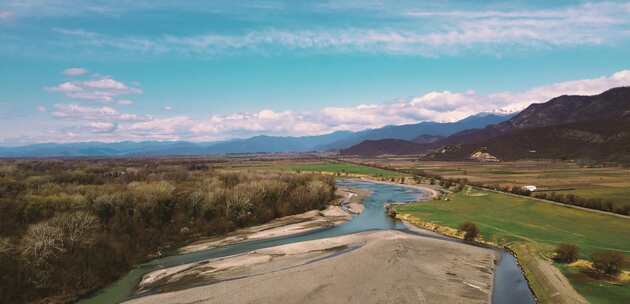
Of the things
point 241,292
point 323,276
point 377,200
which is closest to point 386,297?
point 323,276

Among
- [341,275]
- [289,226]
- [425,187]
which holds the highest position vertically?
[341,275]

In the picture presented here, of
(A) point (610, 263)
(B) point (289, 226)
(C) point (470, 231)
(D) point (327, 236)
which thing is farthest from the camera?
(B) point (289, 226)

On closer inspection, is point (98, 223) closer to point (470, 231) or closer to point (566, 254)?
point (470, 231)

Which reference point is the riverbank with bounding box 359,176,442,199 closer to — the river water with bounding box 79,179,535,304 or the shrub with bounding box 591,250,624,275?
the river water with bounding box 79,179,535,304

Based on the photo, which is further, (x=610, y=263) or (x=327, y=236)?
(x=327, y=236)

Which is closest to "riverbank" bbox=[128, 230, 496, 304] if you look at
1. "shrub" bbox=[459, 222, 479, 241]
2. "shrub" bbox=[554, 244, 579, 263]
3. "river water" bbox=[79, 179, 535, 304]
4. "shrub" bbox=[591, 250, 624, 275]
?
"river water" bbox=[79, 179, 535, 304]

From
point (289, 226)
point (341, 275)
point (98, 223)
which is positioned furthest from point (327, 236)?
point (98, 223)
